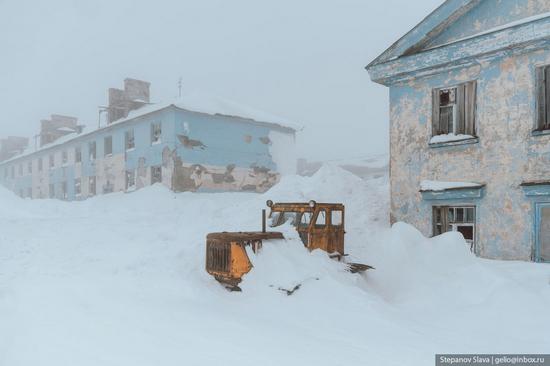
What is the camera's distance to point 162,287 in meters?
7.89

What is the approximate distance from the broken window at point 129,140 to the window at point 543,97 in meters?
22.2

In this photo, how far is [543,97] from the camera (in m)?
9.29

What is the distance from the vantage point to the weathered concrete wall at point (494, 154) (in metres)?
9.38

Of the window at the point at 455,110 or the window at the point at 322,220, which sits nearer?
the window at the point at 322,220

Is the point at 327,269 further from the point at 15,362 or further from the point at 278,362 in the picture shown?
the point at 15,362

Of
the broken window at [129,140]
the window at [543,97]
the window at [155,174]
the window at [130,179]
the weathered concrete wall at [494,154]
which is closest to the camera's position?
the window at [543,97]

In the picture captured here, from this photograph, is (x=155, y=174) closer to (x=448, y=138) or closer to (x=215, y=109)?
(x=215, y=109)

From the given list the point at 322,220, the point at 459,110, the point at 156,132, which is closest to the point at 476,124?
the point at 459,110

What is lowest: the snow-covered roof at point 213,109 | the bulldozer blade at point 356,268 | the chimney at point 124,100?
the bulldozer blade at point 356,268

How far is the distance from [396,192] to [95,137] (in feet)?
78.9

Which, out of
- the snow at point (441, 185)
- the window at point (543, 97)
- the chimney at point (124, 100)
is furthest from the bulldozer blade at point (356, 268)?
the chimney at point (124, 100)

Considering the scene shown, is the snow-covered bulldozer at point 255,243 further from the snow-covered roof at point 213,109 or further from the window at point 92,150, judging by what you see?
the window at point 92,150

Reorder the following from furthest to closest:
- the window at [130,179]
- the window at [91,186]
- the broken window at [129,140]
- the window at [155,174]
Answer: the window at [91,186] < the broken window at [129,140] < the window at [130,179] < the window at [155,174]

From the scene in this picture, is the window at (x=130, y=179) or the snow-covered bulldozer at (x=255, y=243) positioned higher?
the window at (x=130, y=179)
